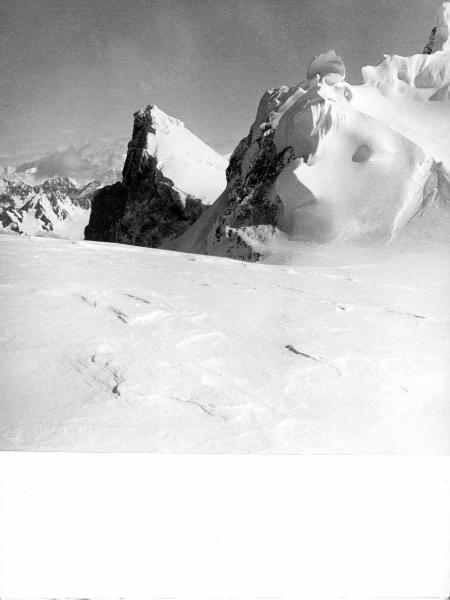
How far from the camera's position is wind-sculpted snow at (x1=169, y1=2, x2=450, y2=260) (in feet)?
14.5

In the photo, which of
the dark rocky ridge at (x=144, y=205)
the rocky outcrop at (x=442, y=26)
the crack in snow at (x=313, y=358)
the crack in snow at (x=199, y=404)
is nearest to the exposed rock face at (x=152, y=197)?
the dark rocky ridge at (x=144, y=205)

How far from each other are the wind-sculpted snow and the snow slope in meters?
2.03

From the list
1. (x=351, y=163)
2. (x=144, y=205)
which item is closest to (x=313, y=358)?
(x=351, y=163)

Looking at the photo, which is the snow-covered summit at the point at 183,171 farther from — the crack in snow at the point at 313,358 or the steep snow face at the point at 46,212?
the crack in snow at the point at 313,358

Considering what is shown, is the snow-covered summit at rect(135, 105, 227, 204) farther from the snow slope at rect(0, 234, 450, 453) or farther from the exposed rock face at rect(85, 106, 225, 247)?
the snow slope at rect(0, 234, 450, 453)

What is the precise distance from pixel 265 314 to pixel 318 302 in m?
0.40

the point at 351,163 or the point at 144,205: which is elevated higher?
the point at 351,163

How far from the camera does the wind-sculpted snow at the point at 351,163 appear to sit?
4.41 metres

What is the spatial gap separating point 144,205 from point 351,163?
7118 mm

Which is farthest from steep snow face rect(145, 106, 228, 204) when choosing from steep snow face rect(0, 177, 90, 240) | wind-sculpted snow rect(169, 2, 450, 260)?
wind-sculpted snow rect(169, 2, 450, 260)

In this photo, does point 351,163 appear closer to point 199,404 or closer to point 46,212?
point 199,404

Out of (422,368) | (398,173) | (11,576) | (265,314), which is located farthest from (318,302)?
(398,173)

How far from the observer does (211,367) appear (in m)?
1.86

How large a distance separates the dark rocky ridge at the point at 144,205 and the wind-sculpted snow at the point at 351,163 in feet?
13.0
